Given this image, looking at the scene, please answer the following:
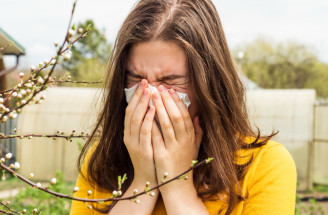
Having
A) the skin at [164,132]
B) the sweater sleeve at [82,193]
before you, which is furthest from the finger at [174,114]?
the sweater sleeve at [82,193]

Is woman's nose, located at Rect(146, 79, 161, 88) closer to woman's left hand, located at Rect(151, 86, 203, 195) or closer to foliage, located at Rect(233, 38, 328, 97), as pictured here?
woman's left hand, located at Rect(151, 86, 203, 195)

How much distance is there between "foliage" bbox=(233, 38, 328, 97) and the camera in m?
29.5

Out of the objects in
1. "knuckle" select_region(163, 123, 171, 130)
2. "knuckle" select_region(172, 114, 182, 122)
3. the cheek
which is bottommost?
"knuckle" select_region(163, 123, 171, 130)

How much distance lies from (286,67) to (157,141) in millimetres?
29390

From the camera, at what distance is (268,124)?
1123 cm

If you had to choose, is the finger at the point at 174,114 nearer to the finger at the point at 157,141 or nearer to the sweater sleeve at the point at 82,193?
the finger at the point at 157,141

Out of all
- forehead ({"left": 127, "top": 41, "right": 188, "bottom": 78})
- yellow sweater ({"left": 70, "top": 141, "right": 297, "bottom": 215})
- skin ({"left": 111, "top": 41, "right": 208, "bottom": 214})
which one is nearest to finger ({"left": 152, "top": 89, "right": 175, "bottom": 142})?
skin ({"left": 111, "top": 41, "right": 208, "bottom": 214})

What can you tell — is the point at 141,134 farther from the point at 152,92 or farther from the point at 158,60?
the point at 158,60

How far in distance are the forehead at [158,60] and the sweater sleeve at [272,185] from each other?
1.69ft

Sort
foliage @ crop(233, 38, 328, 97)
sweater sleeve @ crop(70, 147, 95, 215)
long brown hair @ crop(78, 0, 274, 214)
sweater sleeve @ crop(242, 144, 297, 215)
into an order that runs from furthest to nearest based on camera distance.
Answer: foliage @ crop(233, 38, 328, 97), sweater sleeve @ crop(70, 147, 95, 215), long brown hair @ crop(78, 0, 274, 214), sweater sleeve @ crop(242, 144, 297, 215)

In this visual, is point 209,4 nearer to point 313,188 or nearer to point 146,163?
point 146,163

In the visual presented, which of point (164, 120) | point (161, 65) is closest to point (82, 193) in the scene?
point (164, 120)

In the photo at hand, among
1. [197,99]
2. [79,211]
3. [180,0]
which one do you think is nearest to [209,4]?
[180,0]

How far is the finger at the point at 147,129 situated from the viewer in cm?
178
